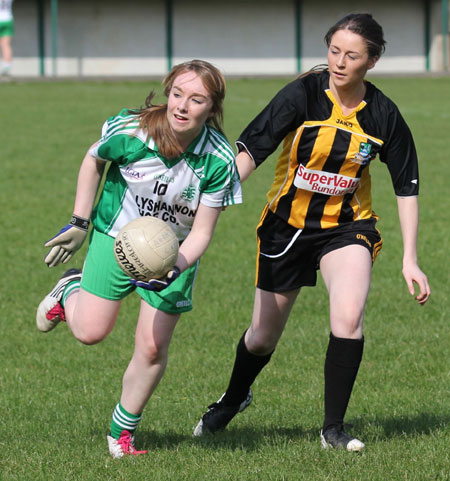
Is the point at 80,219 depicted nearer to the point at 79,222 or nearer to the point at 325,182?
the point at 79,222

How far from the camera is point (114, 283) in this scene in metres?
5.50

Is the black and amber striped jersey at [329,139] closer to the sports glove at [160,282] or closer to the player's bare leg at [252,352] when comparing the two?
the player's bare leg at [252,352]

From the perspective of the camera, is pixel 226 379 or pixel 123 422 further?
pixel 226 379

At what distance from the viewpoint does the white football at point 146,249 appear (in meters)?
4.82

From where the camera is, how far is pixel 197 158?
17.1 ft

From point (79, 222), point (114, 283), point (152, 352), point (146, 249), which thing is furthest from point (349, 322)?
point (79, 222)

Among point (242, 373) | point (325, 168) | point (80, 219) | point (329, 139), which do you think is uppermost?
point (329, 139)

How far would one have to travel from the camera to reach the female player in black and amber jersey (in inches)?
209

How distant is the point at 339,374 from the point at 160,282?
1115 millimetres

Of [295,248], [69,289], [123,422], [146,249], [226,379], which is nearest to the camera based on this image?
[146,249]

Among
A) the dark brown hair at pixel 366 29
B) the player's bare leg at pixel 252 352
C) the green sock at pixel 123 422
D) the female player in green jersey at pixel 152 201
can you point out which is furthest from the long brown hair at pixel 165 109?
the green sock at pixel 123 422

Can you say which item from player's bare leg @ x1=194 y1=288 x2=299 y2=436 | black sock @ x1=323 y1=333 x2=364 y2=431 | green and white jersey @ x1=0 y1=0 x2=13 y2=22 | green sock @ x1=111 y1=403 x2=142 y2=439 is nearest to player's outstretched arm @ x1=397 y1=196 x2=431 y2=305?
black sock @ x1=323 y1=333 x2=364 y2=431

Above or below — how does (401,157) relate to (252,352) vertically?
above

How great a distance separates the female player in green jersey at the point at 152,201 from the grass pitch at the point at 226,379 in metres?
0.54
